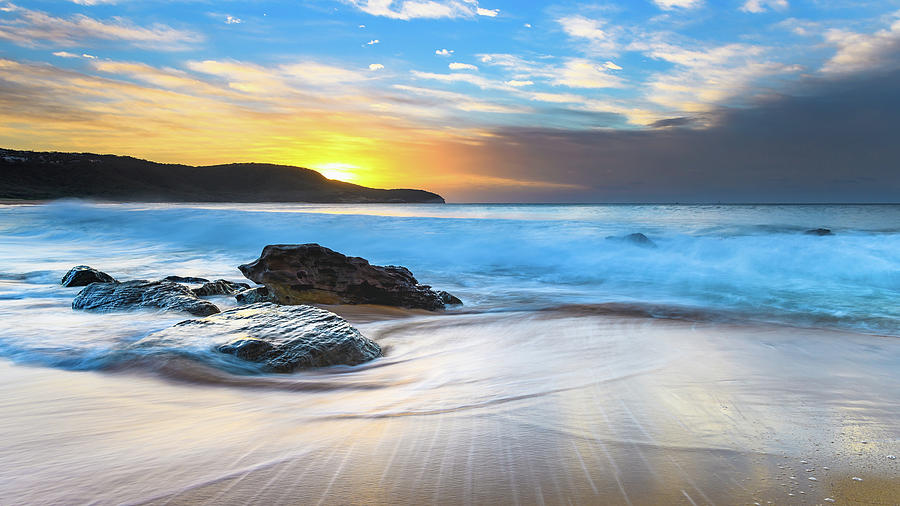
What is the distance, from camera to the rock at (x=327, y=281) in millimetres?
6383

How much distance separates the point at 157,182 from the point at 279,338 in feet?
344

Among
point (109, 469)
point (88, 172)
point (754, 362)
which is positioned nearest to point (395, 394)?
point (109, 469)

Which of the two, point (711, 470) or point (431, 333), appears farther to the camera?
point (431, 333)

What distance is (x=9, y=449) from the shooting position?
2.04 m

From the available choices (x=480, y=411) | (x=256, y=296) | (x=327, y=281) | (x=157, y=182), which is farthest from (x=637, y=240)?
(x=157, y=182)

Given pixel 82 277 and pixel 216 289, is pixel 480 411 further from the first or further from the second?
pixel 82 277

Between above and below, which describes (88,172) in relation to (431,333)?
above

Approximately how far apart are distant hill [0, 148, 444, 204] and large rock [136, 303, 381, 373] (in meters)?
70.8

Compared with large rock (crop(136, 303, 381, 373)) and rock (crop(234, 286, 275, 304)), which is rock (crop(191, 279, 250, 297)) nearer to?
rock (crop(234, 286, 275, 304))

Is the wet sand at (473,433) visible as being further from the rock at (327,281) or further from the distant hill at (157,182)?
the distant hill at (157,182)

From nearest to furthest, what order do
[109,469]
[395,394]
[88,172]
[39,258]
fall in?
[109,469]
[395,394]
[39,258]
[88,172]

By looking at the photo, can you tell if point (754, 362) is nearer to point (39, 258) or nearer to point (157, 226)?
point (39, 258)

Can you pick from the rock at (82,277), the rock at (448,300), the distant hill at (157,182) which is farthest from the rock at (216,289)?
the distant hill at (157,182)

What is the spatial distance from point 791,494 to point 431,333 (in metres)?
3.56
